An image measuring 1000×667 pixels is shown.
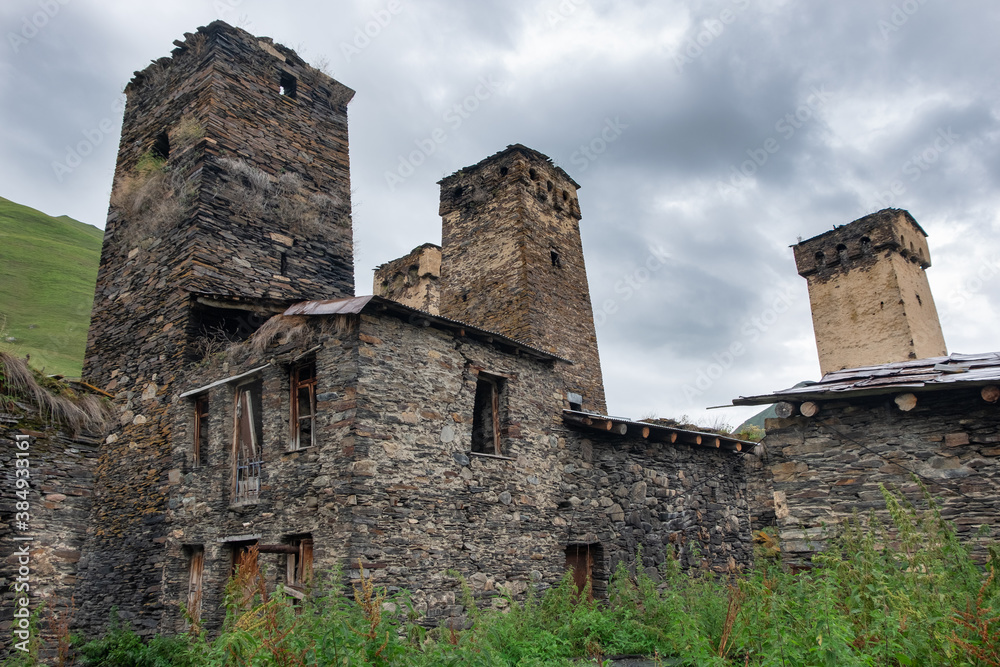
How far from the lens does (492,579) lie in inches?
344

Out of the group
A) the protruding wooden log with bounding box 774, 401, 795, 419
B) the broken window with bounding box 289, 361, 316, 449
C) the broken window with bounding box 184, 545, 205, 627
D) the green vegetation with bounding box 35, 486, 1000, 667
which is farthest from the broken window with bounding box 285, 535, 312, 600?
the protruding wooden log with bounding box 774, 401, 795, 419

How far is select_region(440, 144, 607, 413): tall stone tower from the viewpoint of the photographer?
15.3m

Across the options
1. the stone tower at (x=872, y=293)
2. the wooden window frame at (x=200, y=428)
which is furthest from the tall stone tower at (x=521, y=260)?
the wooden window frame at (x=200, y=428)

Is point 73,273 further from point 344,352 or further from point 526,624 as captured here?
point 526,624

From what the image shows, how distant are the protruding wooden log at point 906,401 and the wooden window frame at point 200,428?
894cm

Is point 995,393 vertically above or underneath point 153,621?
above

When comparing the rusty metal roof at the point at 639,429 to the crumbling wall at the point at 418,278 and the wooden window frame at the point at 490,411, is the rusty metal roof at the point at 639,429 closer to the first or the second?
the wooden window frame at the point at 490,411

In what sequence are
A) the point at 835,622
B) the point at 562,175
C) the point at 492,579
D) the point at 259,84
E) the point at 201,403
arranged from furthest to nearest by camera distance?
the point at 562,175 < the point at 259,84 < the point at 201,403 < the point at 492,579 < the point at 835,622

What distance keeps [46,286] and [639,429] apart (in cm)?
3525

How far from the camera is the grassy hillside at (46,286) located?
82.0ft

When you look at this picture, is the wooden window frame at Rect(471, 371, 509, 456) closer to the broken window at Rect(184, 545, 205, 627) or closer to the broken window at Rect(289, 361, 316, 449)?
the broken window at Rect(289, 361, 316, 449)

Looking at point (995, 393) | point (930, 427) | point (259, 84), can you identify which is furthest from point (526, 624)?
point (259, 84)

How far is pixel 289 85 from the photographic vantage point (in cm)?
1312

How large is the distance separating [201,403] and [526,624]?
600 cm
